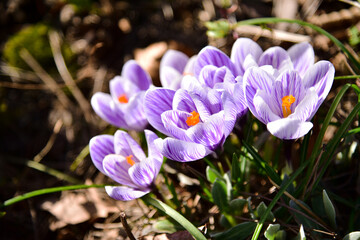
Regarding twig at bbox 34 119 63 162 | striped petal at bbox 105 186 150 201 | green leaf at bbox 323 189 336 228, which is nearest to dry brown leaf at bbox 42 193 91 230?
→ twig at bbox 34 119 63 162

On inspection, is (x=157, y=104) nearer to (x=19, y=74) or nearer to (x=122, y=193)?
(x=122, y=193)

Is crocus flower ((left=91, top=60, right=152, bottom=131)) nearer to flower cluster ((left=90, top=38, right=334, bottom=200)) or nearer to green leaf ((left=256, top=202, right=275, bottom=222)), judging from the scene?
flower cluster ((left=90, top=38, right=334, bottom=200))

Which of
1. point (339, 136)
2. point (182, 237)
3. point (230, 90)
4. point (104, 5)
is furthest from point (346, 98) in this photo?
point (104, 5)

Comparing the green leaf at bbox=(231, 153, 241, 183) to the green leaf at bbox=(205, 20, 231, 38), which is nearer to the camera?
the green leaf at bbox=(231, 153, 241, 183)

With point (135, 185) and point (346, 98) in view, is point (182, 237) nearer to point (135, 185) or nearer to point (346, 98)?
point (135, 185)

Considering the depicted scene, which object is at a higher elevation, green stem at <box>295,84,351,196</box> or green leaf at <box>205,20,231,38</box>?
green leaf at <box>205,20,231,38</box>

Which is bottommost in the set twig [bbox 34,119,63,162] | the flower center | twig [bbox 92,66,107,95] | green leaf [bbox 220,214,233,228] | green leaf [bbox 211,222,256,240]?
green leaf [bbox 211,222,256,240]
